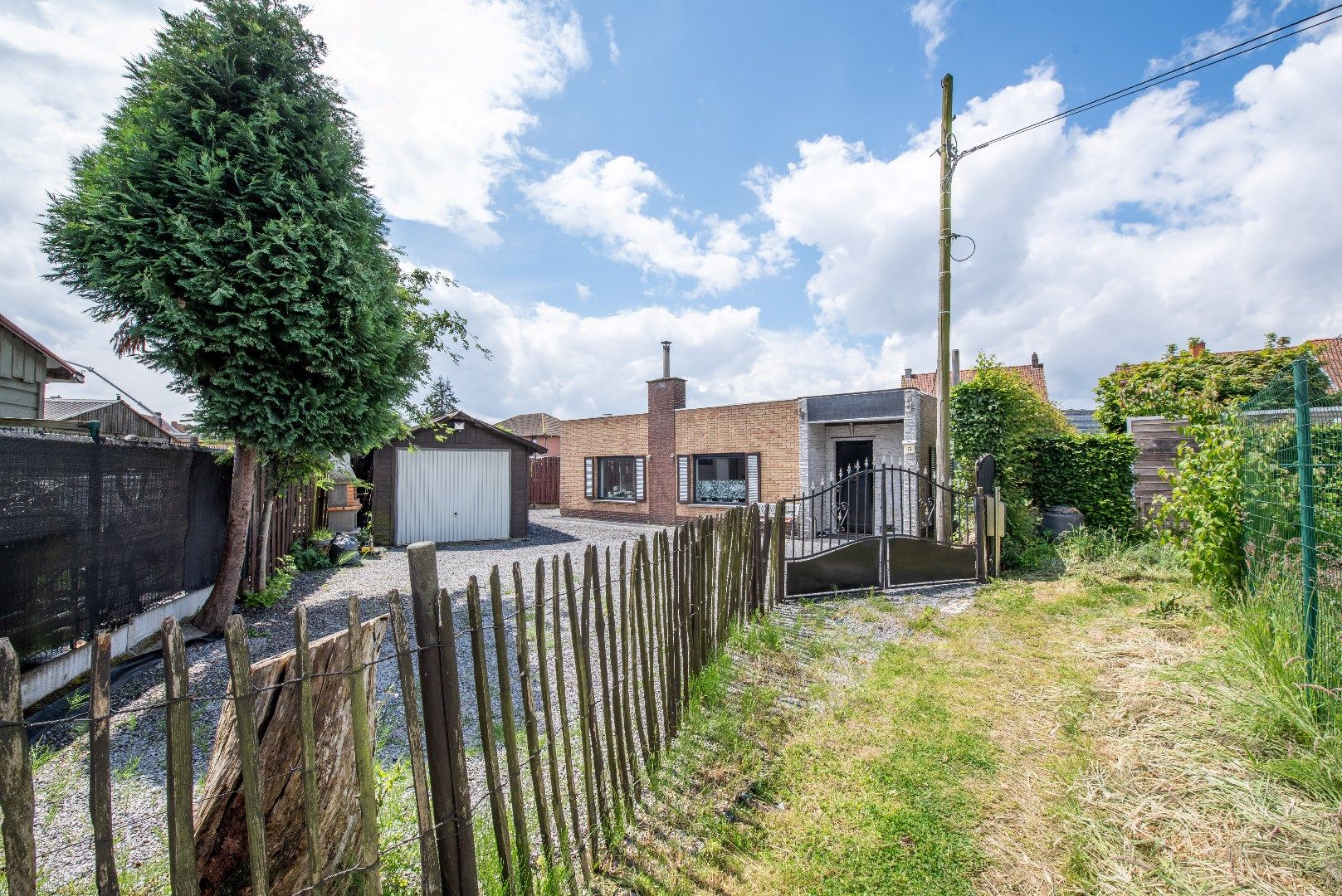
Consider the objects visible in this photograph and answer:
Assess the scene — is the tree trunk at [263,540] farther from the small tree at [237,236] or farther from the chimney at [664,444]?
the chimney at [664,444]

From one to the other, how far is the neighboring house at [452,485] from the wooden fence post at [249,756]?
40.1ft

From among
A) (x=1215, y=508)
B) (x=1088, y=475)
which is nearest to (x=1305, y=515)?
(x=1215, y=508)

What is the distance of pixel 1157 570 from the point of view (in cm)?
736

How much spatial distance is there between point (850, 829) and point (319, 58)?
8.09m

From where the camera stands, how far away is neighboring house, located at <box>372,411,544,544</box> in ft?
44.8

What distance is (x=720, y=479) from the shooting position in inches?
651

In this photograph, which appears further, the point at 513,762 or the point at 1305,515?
the point at 1305,515

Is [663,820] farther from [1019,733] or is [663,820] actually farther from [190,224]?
[190,224]

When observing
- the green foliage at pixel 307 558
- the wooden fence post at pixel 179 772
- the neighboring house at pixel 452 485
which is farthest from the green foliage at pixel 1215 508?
the neighboring house at pixel 452 485

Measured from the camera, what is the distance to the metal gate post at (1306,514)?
3096 mm

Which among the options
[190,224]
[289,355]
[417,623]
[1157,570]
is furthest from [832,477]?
[417,623]

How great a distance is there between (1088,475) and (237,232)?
12246 millimetres

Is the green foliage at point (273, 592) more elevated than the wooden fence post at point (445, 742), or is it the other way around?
the wooden fence post at point (445, 742)

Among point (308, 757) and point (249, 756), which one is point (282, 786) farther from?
point (249, 756)
